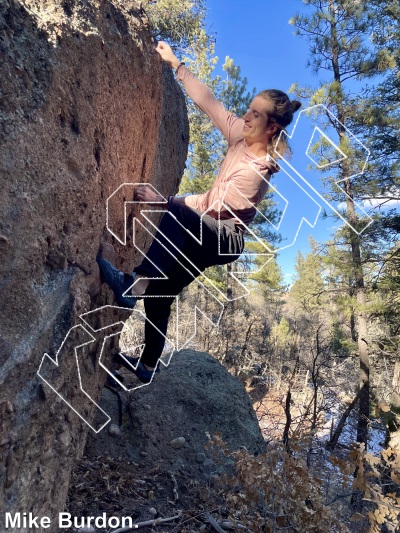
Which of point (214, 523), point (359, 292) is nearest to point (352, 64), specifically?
point (359, 292)

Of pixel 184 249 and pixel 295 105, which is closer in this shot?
pixel 295 105

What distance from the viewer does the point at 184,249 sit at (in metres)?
2.27

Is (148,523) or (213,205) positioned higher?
(213,205)

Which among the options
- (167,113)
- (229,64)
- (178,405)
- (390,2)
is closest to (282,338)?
(229,64)

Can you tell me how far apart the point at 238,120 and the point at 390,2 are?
30.8 feet

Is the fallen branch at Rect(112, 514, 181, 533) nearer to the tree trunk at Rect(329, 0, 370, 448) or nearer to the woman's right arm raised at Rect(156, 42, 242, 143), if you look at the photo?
the woman's right arm raised at Rect(156, 42, 242, 143)

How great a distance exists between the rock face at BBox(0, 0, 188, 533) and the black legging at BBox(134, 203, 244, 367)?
0.31 meters

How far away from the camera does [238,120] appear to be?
2.17m

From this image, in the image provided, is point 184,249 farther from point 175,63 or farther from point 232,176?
point 175,63

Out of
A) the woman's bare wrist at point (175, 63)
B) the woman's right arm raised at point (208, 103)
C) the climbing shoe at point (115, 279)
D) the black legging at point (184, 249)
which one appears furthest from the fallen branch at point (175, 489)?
the woman's bare wrist at point (175, 63)

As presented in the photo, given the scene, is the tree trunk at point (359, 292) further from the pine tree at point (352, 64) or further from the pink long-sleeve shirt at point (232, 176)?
the pink long-sleeve shirt at point (232, 176)

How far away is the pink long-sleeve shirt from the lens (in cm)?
204

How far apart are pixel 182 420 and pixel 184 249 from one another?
6.05 feet

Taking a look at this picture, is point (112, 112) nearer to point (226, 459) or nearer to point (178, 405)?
point (178, 405)
